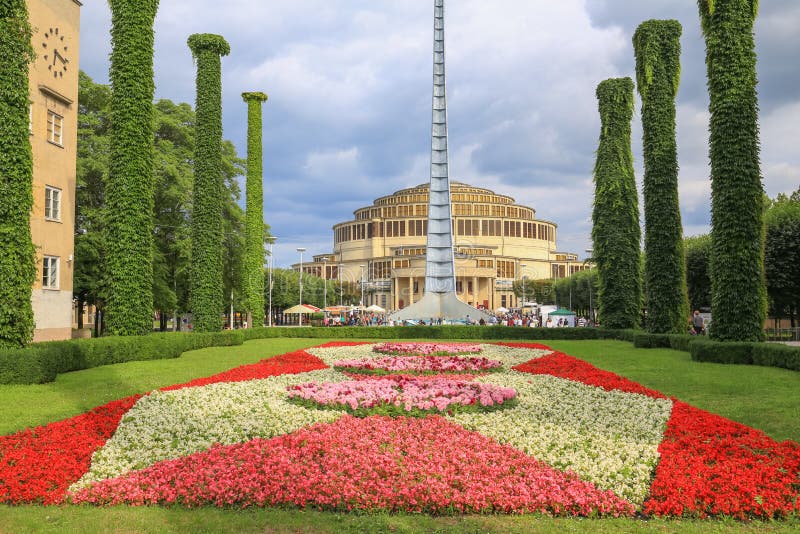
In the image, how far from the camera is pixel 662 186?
92.2 ft

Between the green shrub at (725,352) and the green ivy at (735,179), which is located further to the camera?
the green ivy at (735,179)

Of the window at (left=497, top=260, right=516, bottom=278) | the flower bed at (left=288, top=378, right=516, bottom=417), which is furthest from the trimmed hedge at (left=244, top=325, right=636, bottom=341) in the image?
the window at (left=497, top=260, right=516, bottom=278)

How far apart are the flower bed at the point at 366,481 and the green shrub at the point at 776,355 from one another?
13.1 metres

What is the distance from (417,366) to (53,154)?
18632mm

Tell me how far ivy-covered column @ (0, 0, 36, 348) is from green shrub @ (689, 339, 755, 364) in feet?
66.3

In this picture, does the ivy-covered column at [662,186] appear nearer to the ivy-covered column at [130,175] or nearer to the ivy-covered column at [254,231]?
the ivy-covered column at [130,175]

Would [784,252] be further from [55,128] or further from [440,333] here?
[55,128]

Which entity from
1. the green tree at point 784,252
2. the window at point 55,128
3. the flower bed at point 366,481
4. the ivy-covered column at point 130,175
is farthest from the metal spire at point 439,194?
the flower bed at point 366,481

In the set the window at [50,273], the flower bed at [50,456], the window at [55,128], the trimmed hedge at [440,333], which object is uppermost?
the window at [55,128]

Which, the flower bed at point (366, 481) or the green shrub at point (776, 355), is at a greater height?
the green shrub at point (776, 355)

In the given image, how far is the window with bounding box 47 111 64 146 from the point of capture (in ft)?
85.0

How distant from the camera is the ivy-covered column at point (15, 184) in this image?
51.2 ft

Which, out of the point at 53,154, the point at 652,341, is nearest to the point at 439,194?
the point at 652,341

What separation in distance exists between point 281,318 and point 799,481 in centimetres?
9737
